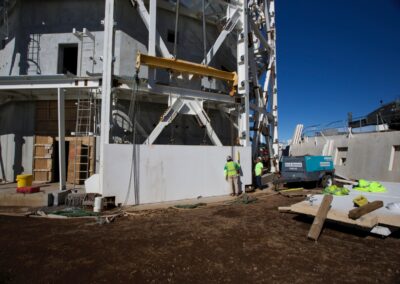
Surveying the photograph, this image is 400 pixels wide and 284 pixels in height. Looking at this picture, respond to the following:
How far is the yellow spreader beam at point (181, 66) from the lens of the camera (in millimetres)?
10328

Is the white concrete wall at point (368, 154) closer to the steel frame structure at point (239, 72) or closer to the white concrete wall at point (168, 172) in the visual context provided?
the steel frame structure at point (239, 72)

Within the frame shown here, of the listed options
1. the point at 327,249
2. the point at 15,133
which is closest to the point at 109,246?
the point at 327,249

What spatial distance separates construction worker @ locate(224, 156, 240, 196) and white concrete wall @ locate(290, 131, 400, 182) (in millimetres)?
11079

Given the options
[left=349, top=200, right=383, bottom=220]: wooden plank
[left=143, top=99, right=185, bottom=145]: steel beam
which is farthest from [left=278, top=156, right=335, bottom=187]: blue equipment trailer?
[left=143, top=99, right=185, bottom=145]: steel beam

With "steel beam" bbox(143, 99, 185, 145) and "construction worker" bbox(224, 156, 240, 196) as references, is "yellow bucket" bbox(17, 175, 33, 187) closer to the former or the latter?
"steel beam" bbox(143, 99, 185, 145)

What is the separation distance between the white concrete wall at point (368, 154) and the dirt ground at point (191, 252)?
1269 centimetres


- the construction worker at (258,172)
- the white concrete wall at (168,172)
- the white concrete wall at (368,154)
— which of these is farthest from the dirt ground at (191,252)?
the white concrete wall at (368,154)

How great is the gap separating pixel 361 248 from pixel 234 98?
9.14 m

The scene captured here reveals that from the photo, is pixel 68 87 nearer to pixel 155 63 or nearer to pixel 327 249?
pixel 155 63

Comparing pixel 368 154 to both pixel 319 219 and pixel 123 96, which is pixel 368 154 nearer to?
pixel 319 219

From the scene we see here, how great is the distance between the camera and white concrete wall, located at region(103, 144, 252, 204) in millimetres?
9406

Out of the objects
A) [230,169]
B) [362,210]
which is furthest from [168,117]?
[362,210]

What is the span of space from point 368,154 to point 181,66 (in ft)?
50.7

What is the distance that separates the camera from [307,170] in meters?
13.1
